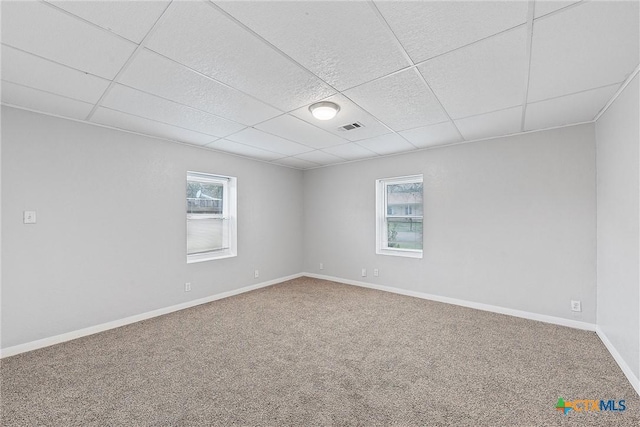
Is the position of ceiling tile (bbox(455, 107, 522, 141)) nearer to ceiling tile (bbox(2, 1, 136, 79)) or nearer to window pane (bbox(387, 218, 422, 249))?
window pane (bbox(387, 218, 422, 249))

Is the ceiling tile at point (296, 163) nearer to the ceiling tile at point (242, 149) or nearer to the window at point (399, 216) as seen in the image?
the ceiling tile at point (242, 149)

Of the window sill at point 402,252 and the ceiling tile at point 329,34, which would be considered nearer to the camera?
the ceiling tile at point 329,34

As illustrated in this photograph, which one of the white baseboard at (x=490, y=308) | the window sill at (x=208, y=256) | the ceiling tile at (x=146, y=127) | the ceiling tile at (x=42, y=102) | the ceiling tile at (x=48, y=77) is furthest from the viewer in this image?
the window sill at (x=208, y=256)

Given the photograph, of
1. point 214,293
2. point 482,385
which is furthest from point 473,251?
point 214,293

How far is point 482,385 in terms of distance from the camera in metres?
2.15

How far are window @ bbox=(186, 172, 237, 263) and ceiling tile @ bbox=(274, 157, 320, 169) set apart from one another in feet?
3.28

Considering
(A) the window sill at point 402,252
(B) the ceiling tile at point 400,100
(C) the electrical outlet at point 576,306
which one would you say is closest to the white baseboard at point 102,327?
(A) the window sill at point 402,252

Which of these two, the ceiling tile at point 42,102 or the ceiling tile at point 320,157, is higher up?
the ceiling tile at point 42,102

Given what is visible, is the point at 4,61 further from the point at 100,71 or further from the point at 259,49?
the point at 259,49

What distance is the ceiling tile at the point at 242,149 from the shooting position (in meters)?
4.00

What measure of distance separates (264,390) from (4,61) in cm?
298

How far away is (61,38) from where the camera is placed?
1679mm

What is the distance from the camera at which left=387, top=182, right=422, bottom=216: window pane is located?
4652 millimetres

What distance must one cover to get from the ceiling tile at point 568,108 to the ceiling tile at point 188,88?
2.66 m
